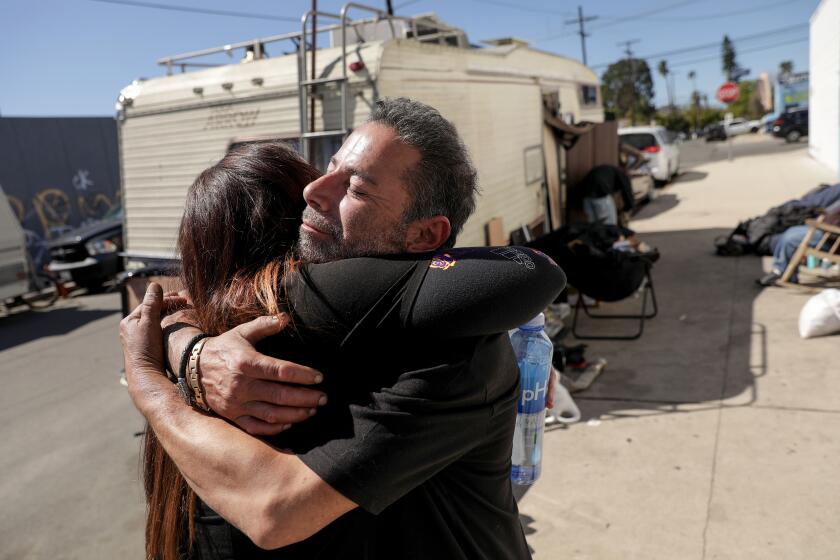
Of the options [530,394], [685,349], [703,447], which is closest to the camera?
[530,394]

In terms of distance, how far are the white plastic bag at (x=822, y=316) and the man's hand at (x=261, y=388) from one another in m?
5.73

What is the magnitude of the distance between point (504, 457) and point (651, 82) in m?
89.7

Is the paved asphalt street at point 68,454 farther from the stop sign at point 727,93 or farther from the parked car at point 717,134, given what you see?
the parked car at point 717,134

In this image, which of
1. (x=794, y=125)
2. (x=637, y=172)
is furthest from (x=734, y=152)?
(x=637, y=172)

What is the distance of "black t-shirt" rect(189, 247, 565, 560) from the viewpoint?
1015 millimetres

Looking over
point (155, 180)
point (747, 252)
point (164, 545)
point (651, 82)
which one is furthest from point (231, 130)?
point (651, 82)

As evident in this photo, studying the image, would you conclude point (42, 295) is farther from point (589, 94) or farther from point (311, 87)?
point (589, 94)

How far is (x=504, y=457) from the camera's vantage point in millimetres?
1280

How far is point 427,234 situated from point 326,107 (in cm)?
424

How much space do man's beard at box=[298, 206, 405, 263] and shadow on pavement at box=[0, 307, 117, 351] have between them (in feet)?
28.5

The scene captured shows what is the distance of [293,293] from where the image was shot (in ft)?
3.74

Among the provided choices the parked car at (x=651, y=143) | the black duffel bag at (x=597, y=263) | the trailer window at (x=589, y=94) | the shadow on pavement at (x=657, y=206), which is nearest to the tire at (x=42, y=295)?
the black duffel bag at (x=597, y=263)

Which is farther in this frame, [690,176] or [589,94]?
[690,176]

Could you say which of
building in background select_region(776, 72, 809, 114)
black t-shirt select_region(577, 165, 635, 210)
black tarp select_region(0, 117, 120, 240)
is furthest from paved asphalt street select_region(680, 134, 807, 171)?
black tarp select_region(0, 117, 120, 240)
